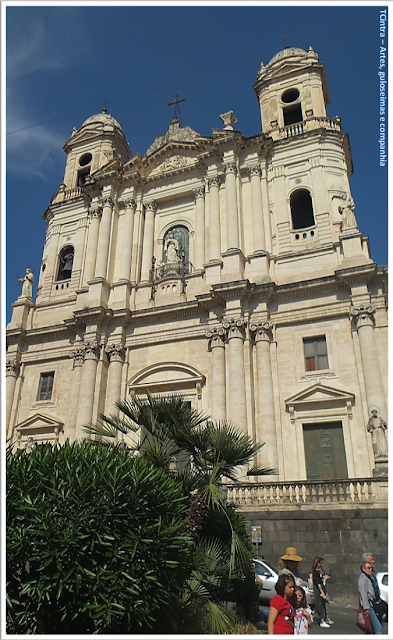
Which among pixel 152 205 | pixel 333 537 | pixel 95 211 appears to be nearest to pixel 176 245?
pixel 152 205

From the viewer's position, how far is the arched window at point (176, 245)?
75.8 feet

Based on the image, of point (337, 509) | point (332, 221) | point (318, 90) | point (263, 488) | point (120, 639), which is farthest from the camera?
point (318, 90)

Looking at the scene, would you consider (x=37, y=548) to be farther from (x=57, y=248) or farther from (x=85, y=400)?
(x=57, y=248)

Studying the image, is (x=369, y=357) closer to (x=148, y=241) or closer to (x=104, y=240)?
(x=148, y=241)

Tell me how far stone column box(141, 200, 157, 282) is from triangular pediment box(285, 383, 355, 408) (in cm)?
978

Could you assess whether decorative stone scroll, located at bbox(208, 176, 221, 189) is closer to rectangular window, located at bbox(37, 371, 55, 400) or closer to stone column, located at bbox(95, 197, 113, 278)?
stone column, located at bbox(95, 197, 113, 278)

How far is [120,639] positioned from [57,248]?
24232 mm

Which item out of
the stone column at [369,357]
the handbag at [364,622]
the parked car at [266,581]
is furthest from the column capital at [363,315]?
the handbag at [364,622]

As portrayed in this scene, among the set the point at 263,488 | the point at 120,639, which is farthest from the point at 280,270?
the point at 120,639

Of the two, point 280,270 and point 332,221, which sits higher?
point 332,221

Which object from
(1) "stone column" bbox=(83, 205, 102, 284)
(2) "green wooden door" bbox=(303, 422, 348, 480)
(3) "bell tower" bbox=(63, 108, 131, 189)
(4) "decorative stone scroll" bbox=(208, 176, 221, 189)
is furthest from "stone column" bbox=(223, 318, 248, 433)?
(3) "bell tower" bbox=(63, 108, 131, 189)

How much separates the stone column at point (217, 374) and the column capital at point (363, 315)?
5.09 metres

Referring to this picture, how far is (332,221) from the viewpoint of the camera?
67.1 ft

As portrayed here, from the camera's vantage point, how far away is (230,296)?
63.9 ft
